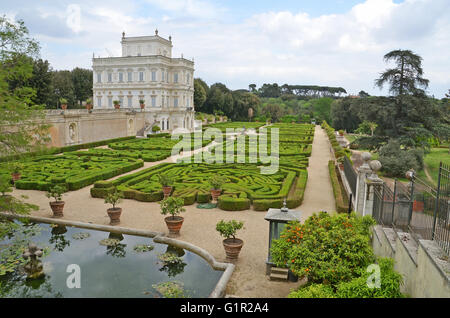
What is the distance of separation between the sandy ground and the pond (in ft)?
2.26

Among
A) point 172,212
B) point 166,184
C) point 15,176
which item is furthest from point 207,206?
point 15,176

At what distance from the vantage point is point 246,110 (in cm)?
7150

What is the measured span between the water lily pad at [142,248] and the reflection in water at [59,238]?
2.10 metres

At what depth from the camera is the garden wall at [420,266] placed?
4574 millimetres

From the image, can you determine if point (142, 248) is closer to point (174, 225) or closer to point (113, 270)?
point (174, 225)

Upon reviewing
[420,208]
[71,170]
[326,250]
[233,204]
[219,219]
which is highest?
[420,208]

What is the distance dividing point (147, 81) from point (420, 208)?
42756 mm

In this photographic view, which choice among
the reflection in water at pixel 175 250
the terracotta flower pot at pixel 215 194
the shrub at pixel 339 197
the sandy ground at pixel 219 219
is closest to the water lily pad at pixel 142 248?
the reflection in water at pixel 175 250

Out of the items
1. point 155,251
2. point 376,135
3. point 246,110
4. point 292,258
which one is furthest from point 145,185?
point 246,110

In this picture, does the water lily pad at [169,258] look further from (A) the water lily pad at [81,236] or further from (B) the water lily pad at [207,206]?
(B) the water lily pad at [207,206]

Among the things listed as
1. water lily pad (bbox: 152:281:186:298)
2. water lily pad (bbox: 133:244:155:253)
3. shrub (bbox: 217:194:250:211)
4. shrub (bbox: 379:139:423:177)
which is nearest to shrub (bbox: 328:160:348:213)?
shrub (bbox: 217:194:250:211)

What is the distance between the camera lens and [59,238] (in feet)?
35.7

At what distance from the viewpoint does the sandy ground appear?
790 centimetres
